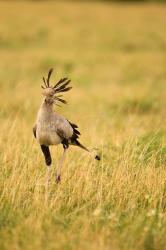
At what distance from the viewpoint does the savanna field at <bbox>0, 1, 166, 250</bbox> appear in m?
4.47

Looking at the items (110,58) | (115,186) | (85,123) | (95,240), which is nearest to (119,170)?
(115,186)

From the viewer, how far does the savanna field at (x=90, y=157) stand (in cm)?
447

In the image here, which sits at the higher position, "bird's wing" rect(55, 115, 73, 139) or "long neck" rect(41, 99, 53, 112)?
"long neck" rect(41, 99, 53, 112)

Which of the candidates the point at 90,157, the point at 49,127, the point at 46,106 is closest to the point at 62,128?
the point at 49,127

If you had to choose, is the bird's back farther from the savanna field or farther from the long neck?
the savanna field

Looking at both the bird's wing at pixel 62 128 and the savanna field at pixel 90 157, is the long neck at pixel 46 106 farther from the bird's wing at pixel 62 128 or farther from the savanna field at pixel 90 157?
the savanna field at pixel 90 157

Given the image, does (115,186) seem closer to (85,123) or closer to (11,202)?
(11,202)

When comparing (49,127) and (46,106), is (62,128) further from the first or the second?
(46,106)

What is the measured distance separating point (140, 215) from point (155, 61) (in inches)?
527

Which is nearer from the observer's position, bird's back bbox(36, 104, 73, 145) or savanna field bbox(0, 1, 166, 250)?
savanna field bbox(0, 1, 166, 250)

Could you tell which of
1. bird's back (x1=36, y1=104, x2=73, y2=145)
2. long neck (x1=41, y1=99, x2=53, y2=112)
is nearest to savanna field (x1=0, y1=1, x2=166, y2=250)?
bird's back (x1=36, y1=104, x2=73, y2=145)

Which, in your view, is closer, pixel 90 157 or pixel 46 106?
pixel 46 106

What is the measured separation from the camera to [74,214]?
16.1 ft

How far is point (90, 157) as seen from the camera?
20.2 feet
